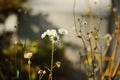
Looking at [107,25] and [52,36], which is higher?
[52,36]

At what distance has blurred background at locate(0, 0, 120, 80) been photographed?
4480mm

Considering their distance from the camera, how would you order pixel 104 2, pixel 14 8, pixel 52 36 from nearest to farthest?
pixel 52 36
pixel 104 2
pixel 14 8

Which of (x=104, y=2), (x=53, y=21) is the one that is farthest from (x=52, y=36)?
(x=53, y=21)

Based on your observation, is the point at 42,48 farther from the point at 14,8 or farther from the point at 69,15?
the point at 14,8

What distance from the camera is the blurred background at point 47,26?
448cm

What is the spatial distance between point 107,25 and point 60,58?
0.67 meters

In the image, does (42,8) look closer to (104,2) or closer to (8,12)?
(8,12)

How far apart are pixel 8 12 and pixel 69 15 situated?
3.19 feet

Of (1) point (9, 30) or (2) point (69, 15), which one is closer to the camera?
(2) point (69, 15)

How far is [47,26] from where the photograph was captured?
484 centimetres

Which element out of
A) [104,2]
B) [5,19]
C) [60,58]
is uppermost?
[104,2]

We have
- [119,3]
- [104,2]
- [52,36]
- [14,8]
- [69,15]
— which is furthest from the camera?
[14,8]

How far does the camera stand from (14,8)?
16.9ft

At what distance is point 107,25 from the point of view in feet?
14.9
